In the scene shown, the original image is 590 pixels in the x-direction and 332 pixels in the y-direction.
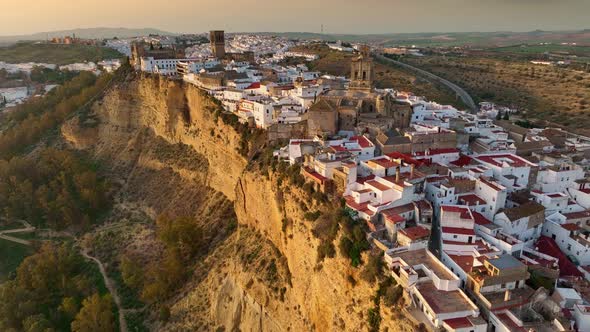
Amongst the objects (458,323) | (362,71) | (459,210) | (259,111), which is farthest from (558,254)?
(259,111)

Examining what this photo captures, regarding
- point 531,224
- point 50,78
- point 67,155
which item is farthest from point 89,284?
point 50,78

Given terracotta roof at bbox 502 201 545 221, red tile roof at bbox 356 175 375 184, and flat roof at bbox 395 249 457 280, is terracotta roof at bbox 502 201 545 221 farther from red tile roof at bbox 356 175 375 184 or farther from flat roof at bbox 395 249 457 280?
red tile roof at bbox 356 175 375 184

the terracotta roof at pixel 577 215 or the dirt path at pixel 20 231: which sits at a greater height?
the terracotta roof at pixel 577 215

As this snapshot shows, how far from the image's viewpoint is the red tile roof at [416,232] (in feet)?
67.3

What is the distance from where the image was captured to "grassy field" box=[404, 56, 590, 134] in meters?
61.2

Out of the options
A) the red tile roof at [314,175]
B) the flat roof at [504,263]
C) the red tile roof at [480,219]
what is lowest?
the red tile roof at [480,219]

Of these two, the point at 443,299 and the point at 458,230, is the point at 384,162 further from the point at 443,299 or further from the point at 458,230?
the point at 443,299

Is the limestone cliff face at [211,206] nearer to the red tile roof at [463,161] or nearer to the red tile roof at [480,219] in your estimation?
the red tile roof at [480,219]

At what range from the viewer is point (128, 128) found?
57.2 metres

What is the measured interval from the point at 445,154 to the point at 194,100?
97.1 ft

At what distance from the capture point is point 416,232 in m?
20.9

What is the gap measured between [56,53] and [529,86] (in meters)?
132

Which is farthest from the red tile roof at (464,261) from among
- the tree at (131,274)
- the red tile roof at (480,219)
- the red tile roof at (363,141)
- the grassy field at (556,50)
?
the grassy field at (556,50)

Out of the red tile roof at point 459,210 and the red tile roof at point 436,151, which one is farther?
the red tile roof at point 436,151
